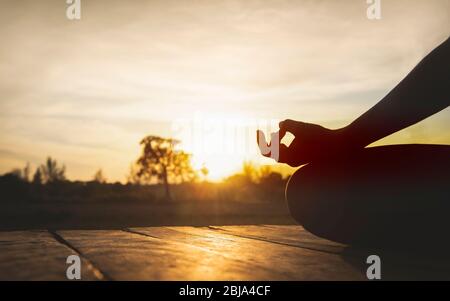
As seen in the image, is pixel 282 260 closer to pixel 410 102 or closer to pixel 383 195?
pixel 383 195

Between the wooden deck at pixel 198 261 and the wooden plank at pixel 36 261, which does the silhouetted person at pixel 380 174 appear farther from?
the wooden plank at pixel 36 261

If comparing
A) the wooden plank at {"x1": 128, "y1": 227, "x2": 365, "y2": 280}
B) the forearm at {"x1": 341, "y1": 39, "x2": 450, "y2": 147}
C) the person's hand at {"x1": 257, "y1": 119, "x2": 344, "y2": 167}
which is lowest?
the wooden plank at {"x1": 128, "y1": 227, "x2": 365, "y2": 280}

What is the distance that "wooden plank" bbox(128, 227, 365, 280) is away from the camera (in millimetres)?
2211

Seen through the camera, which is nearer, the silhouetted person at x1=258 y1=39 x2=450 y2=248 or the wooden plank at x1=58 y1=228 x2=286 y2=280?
the wooden plank at x1=58 y1=228 x2=286 y2=280

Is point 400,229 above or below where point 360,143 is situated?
below

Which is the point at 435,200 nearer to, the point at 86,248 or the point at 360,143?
the point at 360,143

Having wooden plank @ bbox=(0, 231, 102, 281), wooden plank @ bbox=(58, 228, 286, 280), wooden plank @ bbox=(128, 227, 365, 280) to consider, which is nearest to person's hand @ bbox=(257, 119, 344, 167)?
wooden plank @ bbox=(128, 227, 365, 280)

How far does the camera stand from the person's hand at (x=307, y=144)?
303cm

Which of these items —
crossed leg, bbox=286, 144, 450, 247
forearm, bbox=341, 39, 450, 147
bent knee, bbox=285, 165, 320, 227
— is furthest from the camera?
Answer: bent knee, bbox=285, 165, 320, 227

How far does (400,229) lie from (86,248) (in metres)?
1.95

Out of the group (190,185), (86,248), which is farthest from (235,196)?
(86,248)

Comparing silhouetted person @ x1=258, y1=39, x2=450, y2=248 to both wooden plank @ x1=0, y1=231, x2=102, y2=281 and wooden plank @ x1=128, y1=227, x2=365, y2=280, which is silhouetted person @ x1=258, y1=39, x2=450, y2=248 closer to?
wooden plank @ x1=128, y1=227, x2=365, y2=280

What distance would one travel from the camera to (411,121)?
115 inches

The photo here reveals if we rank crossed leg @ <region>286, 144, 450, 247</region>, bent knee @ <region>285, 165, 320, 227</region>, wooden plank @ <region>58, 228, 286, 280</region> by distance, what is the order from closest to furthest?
wooden plank @ <region>58, 228, 286, 280</region>
crossed leg @ <region>286, 144, 450, 247</region>
bent knee @ <region>285, 165, 320, 227</region>
